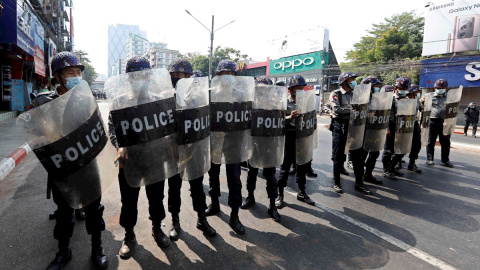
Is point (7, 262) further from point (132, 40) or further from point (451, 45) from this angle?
point (132, 40)

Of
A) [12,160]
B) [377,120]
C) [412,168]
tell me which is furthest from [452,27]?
[12,160]

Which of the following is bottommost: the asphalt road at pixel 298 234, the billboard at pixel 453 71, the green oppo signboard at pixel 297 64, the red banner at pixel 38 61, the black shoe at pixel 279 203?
the asphalt road at pixel 298 234

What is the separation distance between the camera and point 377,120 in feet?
14.1

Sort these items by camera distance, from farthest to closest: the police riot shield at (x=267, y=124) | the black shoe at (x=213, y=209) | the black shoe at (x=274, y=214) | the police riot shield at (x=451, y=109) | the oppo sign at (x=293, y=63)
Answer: the oppo sign at (x=293, y=63), the police riot shield at (x=451, y=109), the black shoe at (x=213, y=209), the black shoe at (x=274, y=214), the police riot shield at (x=267, y=124)

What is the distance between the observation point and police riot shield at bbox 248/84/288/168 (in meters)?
3.01

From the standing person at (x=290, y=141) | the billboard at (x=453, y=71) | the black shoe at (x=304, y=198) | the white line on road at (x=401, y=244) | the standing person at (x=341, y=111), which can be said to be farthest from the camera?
the billboard at (x=453, y=71)

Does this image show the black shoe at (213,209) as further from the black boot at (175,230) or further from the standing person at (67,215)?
the standing person at (67,215)

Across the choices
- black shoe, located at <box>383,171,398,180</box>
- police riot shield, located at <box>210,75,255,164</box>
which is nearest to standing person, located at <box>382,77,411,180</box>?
black shoe, located at <box>383,171,398,180</box>

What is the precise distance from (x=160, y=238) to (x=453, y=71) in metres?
22.3

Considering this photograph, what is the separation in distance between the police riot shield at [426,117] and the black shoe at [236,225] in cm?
486

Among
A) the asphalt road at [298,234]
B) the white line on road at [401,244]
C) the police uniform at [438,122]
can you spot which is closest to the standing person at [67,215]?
the asphalt road at [298,234]

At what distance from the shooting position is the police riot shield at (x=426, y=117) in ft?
18.4

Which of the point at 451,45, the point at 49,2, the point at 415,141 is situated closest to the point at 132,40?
the point at 49,2

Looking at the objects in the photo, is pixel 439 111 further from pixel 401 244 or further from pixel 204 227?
pixel 204 227
